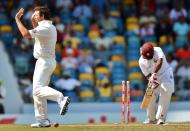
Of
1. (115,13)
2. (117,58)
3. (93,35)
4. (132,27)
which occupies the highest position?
(115,13)

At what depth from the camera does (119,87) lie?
20250mm

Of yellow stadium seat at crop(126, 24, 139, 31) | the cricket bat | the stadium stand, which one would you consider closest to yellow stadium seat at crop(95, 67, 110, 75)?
the stadium stand

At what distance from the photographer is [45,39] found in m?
12.4

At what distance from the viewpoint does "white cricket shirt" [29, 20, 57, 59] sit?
12344 millimetres

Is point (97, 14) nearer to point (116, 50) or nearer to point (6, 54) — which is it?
point (116, 50)

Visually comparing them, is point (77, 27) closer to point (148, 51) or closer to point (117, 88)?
point (117, 88)

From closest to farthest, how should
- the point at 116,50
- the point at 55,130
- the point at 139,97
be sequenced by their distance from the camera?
the point at 55,130 < the point at 139,97 < the point at 116,50

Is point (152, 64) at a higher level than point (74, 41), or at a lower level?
lower

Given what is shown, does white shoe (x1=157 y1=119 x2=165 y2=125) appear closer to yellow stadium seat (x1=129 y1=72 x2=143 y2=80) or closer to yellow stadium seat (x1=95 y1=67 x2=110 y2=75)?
yellow stadium seat (x1=129 y1=72 x2=143 y2=80)

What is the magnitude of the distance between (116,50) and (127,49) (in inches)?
15.4

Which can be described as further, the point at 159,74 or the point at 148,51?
the point at 159,74

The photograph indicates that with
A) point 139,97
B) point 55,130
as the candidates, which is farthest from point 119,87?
point 55,130

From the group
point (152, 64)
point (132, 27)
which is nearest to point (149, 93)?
point (152, 64)

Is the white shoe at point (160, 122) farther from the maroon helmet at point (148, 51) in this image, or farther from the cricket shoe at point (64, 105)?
the cricket shoe at point (64, 105)
